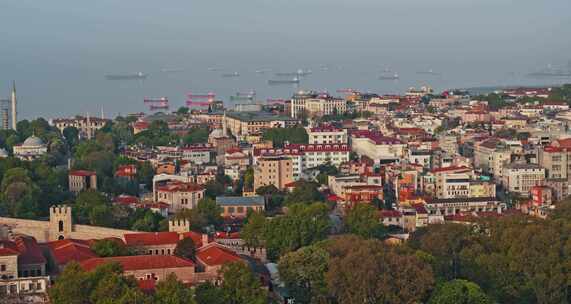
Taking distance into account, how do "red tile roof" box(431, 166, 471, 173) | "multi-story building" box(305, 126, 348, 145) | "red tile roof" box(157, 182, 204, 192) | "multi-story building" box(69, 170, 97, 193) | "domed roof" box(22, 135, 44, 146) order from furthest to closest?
"domed roof" box(22, 135, 44, 146) < "multi-story building" box(305, 126, 348, 145) < "multi-story building" box(69, 170, 97, 193) < "red tile roof" box(431, 166, 471, 173) < "red tile roof" box(157, 182, 204, 192)

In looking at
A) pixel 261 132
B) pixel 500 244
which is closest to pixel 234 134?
pixel 261 132

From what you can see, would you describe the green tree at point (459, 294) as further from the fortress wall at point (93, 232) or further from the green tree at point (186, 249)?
the fortress wall at point (93, 232)

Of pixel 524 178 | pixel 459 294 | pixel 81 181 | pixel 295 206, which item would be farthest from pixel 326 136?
pixel 459 294

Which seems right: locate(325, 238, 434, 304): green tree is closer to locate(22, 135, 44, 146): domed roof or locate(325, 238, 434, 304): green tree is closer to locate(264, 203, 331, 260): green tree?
locate(264, 203, 331, 260): green tree

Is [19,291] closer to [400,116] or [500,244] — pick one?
[500,244]

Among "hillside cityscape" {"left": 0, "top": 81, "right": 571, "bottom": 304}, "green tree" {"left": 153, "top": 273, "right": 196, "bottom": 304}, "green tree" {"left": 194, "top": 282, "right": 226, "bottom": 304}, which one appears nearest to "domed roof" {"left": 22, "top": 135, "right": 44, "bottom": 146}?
"hillside cityscape" {"left": 0, "top": 81, "right": 571, "bottom": 304}
